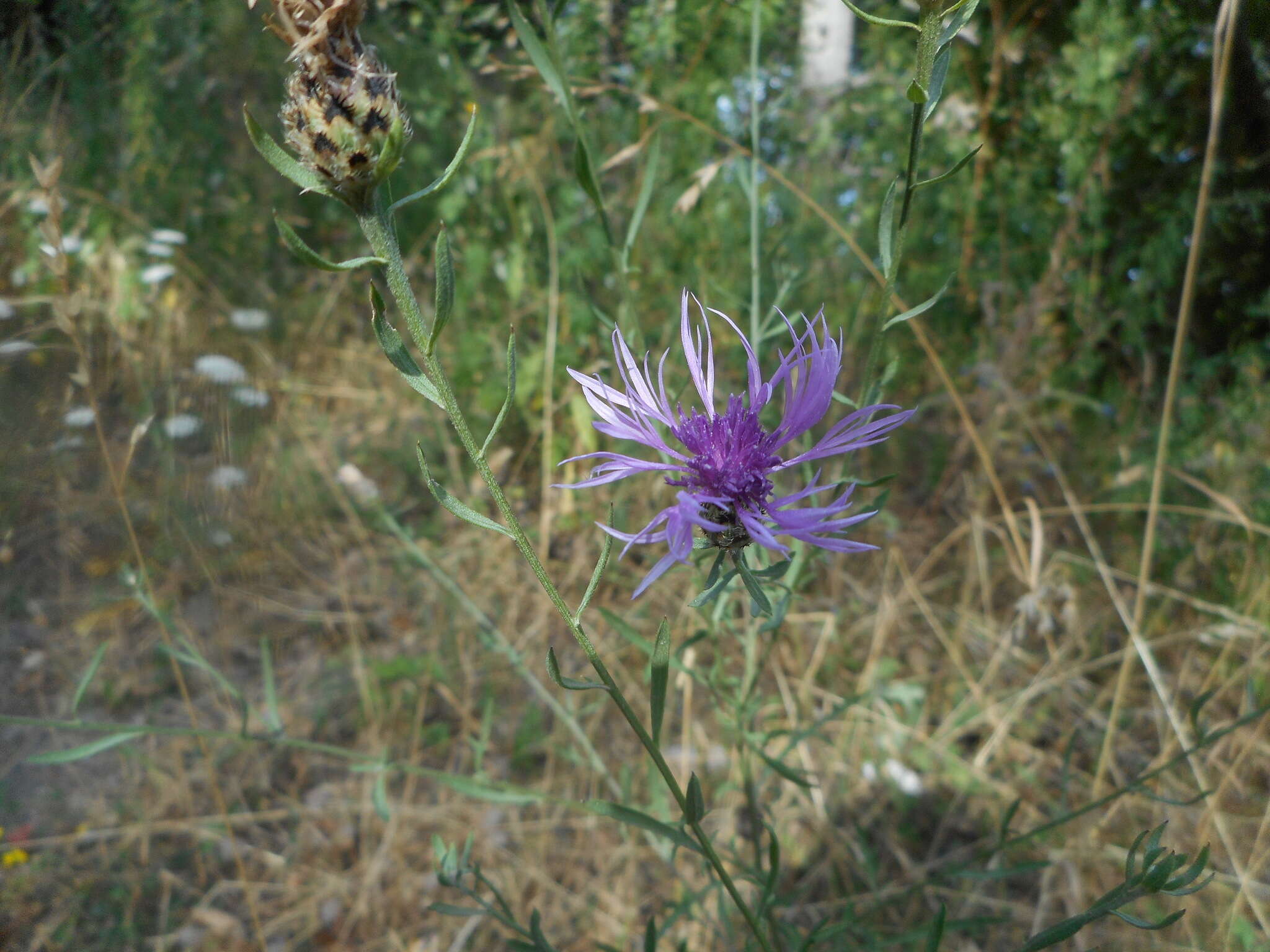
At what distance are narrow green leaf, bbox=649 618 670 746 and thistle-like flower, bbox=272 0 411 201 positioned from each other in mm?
396

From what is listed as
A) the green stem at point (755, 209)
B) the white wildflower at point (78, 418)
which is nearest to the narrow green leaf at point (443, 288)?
the green stem at point (755, 209)

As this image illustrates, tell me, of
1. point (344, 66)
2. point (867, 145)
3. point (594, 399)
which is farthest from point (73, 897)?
point (867, 145)

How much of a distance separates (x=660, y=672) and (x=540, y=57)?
0.66 metres

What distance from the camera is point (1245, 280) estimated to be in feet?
7.73

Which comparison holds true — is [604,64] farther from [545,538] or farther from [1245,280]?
[1245,280]

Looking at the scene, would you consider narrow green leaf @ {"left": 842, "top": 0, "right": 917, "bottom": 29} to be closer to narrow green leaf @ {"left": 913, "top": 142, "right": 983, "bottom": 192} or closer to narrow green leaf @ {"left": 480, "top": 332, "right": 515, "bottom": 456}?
narrow green leaf @ {"left": 913, "top": 142, "right": 983, "bottom": 192}

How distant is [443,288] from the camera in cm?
66

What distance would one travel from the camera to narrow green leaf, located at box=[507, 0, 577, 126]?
0.88m

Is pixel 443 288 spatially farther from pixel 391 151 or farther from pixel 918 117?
pixel 918 117

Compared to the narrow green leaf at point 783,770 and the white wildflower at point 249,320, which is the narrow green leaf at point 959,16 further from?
the white wildflower at point 249,320

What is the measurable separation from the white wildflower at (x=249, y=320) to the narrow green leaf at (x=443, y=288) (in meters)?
2.36

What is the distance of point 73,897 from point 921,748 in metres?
1.75

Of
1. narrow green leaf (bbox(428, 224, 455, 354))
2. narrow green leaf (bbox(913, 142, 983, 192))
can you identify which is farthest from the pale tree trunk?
narrow green leaf (bbox(428, 224, 455, 354))

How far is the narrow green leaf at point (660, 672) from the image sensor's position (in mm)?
660
